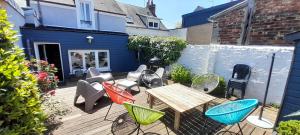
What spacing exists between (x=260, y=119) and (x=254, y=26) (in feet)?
11.9

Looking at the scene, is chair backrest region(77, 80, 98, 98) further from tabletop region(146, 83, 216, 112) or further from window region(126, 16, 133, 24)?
window region(126, 16, 133, 24)

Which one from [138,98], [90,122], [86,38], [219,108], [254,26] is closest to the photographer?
[219,108]

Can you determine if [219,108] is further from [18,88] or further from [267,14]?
[267,14]

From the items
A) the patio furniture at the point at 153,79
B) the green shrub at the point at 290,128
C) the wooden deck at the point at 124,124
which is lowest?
the wooden deck at the point at 124,124

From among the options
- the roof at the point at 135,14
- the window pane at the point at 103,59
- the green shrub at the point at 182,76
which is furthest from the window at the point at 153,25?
the green shrub at the point at 182,76

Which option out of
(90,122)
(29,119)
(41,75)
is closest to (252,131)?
(90,122)

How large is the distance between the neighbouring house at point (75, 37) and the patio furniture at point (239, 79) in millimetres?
6235

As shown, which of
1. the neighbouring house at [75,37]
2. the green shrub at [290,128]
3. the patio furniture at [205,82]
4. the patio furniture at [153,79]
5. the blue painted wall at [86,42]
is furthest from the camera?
the neighbouring house at [75,37]

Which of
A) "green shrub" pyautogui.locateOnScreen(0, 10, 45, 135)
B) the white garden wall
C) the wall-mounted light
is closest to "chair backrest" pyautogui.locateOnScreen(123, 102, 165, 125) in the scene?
"green shrub" pyautogui.locateOnScreen(0, 10, 45, 135)

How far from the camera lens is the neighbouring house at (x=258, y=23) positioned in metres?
4.50

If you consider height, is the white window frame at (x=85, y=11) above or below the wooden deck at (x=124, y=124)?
above

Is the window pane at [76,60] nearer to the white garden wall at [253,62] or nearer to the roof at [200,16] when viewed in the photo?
the white garden wall at [253,62]

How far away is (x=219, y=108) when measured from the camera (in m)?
2.77

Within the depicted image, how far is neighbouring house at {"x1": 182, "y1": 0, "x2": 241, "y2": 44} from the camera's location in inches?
437
